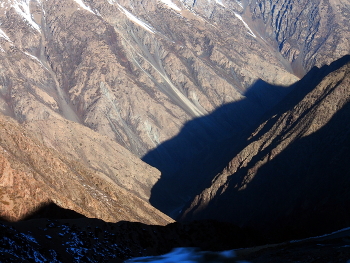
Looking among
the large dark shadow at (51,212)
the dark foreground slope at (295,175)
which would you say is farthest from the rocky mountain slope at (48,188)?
the dark foreground slope at (295,175)

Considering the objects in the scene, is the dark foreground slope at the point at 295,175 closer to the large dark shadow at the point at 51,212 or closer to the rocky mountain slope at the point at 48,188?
the rocky mountain slope at the point at 48,188

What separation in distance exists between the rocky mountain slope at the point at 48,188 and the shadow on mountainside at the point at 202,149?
33.3 meters

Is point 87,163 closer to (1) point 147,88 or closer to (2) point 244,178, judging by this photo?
(2) point 244,178

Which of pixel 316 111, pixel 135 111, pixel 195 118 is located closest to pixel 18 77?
pixel 135 111

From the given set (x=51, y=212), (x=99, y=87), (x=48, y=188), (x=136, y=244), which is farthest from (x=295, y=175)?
(x=99, y=87)

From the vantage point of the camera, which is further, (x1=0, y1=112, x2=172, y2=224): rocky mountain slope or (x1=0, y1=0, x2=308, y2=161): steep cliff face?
(x1=0, y1=0, x2=308, y2=161): steep cliff face

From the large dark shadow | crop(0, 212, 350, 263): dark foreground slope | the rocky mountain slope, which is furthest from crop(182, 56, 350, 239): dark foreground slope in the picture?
the large dark shadow

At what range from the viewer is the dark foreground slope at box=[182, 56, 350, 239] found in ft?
221

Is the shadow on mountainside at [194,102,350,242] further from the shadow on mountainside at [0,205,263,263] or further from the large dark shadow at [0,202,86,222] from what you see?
the large dark shadow at [0,202,86,222]

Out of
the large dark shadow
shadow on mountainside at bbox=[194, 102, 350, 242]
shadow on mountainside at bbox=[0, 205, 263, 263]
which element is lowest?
the large dark shadow

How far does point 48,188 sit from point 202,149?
339 feet

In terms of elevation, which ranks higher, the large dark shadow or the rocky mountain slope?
the rocky mountain slope

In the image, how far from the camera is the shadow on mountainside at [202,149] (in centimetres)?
11306

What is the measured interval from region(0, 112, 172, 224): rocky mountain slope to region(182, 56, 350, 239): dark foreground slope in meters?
16.5
